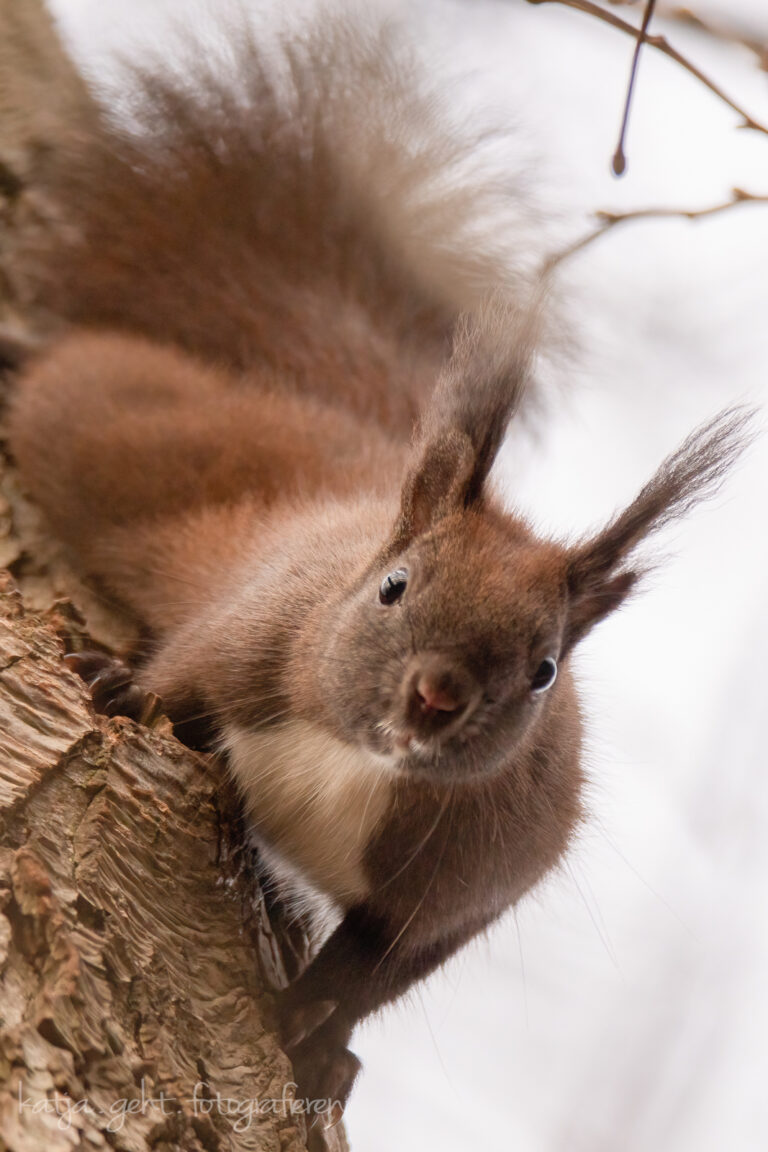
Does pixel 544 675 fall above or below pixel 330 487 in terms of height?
above

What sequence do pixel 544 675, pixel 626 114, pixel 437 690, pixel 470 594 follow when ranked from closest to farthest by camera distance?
1. pixel 626 114
2. pixel 437 690
3. pixel 470 594
4. pixel 544 675

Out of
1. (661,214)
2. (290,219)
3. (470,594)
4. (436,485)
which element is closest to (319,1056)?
(470,594)

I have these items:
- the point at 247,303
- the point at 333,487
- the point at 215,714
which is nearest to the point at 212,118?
the point at 247,303

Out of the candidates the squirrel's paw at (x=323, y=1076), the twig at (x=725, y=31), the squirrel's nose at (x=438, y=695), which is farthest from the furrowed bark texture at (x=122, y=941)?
the twig at (x=725, y=31)

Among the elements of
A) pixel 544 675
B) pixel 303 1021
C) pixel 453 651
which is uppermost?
pixel 453 651

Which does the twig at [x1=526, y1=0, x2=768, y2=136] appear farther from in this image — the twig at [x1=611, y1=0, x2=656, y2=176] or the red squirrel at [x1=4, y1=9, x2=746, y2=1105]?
the red squirrel at [x1=4, y1=9, x2=746, y2=1105]

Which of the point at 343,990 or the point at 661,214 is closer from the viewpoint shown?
the point at 661,214

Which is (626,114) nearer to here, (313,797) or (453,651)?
(453,651)
